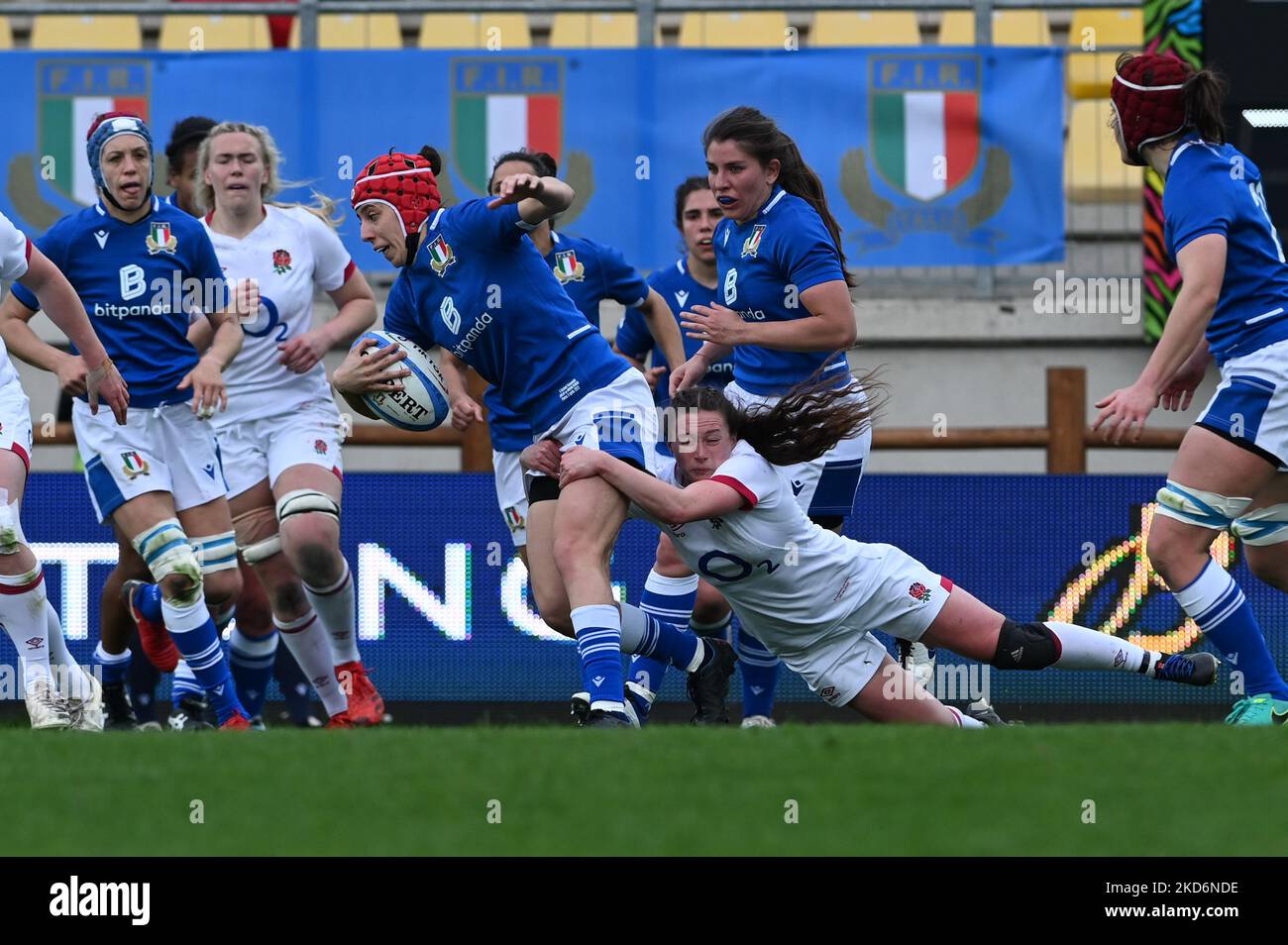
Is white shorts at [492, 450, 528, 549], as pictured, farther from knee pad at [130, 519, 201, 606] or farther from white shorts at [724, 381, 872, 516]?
knee pad at [130, 519, 201, 606]

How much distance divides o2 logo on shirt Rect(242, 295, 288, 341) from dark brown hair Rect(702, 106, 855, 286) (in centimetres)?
228

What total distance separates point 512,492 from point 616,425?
1.17m

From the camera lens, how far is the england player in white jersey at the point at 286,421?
859cm

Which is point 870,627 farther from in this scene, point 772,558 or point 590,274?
point 590,274

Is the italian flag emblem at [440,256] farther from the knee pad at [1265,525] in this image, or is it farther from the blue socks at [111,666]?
the blue socks at [111,666]

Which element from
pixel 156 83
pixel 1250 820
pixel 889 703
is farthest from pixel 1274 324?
pixel 156 83

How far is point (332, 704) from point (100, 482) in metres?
1.35

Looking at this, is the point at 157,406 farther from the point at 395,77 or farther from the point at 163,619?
the point at 395,77

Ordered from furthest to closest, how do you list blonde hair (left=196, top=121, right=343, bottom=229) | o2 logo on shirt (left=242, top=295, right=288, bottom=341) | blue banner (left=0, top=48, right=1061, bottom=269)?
blue banner (left=0, top=48, right=1061, bottom=269) < o2 logo on shirt (left=242, top=295, right=288, bottom=341) < blonde hair (left=196, top=121, right=343, bottom=229)

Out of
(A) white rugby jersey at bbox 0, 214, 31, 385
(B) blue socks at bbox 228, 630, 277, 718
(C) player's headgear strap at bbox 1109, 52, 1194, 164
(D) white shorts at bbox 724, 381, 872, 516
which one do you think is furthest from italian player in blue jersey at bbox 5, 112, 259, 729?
(C) player's headgear strap at bbox 1109, 52, 1194, 164

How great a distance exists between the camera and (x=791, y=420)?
693 centimetres

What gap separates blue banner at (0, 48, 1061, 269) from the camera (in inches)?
500

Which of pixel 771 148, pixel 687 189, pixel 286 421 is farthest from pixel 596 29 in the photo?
pixel 771 148

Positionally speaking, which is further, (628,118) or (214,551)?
(628,118)
